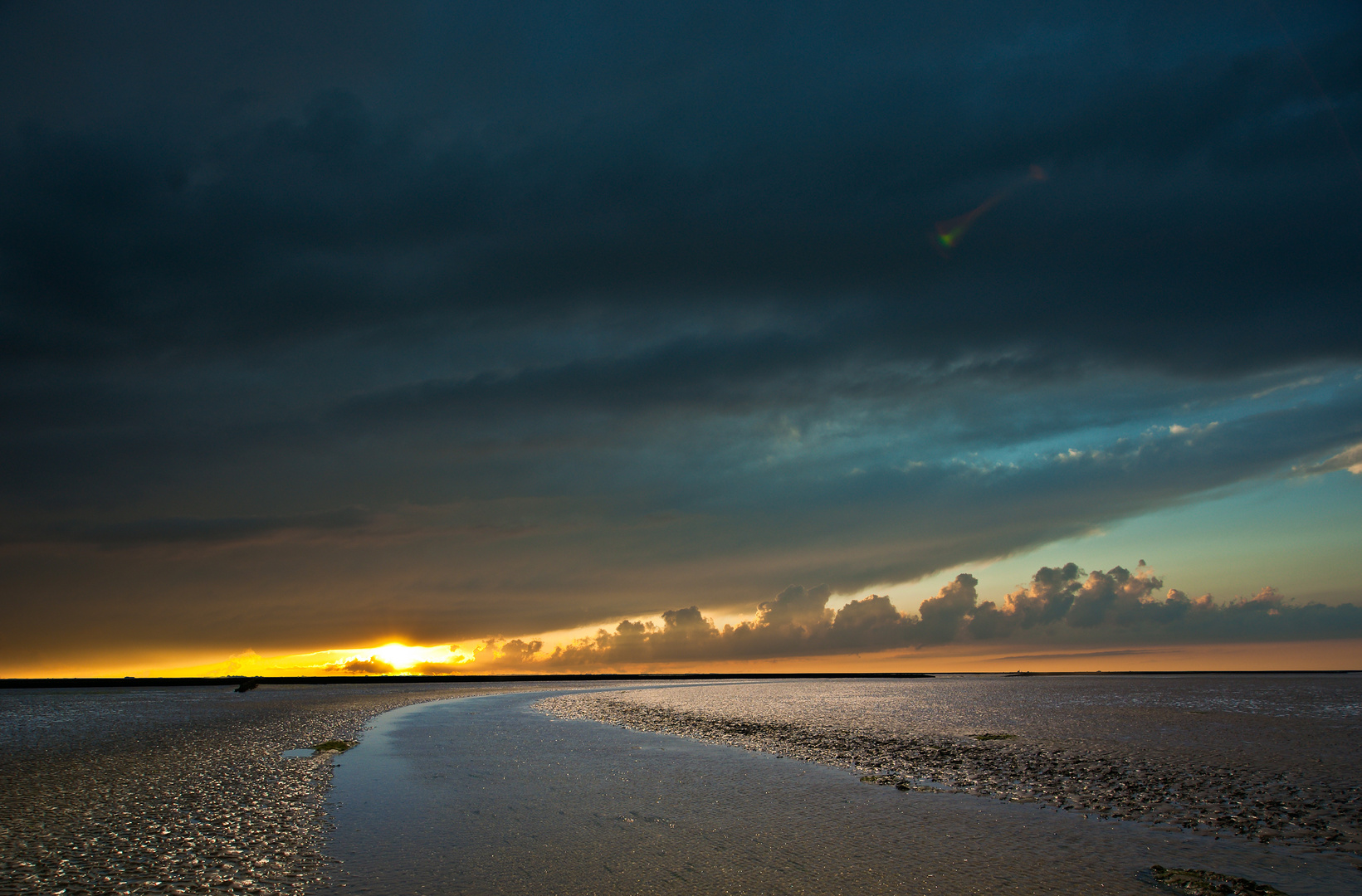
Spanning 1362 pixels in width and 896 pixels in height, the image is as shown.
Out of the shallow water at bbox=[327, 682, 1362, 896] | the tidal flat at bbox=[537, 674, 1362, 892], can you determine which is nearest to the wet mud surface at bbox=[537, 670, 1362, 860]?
the tidal flat at bbox=[537, 674, 1362, 892]

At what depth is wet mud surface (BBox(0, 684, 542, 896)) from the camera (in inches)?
504

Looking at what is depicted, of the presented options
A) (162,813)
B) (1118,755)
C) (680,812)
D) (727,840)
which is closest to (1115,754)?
(1118,755)

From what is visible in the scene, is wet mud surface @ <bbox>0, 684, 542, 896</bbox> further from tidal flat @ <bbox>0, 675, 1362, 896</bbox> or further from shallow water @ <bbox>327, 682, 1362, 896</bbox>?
shallow water @ <bbox>327, 682, 1362, 896</bbox>

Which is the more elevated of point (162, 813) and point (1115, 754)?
point (162, 813)

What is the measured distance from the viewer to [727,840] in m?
15.6

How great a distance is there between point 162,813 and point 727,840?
13153 millimetres

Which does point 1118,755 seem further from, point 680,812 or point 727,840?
point 727,840

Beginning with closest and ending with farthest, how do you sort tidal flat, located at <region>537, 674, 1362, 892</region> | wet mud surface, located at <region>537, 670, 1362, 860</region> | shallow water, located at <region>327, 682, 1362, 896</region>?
shallow water, located at <region>327, 682, 1362, 896</region> → tidal flat, located at <region>537, 674, 1362, 892</region> → wet mud surface, located at <region>537, 670, 1362, 860</region>

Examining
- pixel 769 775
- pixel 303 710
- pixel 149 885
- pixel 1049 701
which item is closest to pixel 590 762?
pixel 769 775

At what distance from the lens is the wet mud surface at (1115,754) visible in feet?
60.1

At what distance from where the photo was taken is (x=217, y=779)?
23375 mm

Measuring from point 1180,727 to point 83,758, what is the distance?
49081 millimetres

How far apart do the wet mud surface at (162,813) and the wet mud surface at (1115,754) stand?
16.1m

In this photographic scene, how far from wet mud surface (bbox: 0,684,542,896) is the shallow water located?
115 cm
